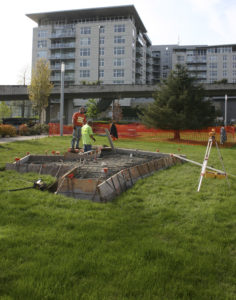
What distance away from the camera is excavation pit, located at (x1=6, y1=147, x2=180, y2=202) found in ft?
18.4

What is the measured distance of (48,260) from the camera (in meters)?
3.12

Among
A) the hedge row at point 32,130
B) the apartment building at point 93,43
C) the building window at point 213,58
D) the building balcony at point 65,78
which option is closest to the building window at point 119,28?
the apartment building at point 93,43

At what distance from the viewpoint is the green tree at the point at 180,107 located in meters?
24.1

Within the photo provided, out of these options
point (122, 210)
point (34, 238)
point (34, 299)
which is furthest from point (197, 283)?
point (122, 210)

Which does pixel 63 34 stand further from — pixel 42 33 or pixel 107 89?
pixel 107 89

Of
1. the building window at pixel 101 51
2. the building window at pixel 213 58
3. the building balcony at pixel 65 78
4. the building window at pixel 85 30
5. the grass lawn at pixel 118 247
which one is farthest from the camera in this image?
the building window at pixel 213 58

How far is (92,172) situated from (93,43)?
73671mm

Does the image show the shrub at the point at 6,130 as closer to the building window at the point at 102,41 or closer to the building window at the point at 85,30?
the building window at the point at 102,41

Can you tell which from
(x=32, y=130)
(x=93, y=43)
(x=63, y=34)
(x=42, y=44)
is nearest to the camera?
(x=32, y=130)

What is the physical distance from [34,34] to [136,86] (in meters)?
45.8

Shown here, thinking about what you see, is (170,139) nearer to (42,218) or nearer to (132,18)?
(42,218)

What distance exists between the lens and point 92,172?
277 inches

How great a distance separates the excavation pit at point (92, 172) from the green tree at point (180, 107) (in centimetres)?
1358

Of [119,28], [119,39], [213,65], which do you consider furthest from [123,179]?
[213,65]
